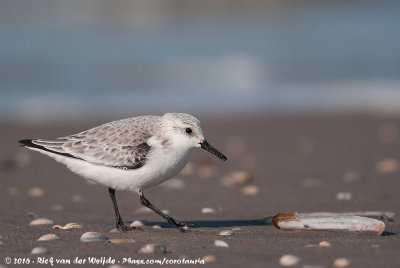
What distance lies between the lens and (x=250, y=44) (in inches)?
880

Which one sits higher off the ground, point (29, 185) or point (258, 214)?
point (29, 185)

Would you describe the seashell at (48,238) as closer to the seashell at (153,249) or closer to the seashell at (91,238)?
the seashell at (91,238)

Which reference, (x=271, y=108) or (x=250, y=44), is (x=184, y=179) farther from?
(x=250, y=44)

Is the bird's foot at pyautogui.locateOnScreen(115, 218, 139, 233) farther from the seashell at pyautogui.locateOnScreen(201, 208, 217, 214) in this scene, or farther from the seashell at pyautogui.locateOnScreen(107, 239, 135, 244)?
the seashell at pyautogui.locateOnScreen(201, 208, 217, 214)

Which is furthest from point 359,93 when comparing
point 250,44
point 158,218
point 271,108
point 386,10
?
point 386,10

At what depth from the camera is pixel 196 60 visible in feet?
65.7

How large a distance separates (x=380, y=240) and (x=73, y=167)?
296 centimetres

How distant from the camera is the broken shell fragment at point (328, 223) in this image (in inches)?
234

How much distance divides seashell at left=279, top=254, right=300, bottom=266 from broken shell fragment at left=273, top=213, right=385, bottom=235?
1.28 metres

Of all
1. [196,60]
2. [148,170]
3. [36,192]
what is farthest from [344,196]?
[196,60]

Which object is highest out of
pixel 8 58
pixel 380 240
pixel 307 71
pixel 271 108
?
pixel 8 58

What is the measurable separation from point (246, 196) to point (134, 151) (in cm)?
233

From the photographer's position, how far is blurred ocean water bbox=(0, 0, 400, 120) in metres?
15.6

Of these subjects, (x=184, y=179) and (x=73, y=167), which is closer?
(x=73, y=167)
